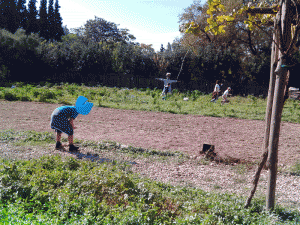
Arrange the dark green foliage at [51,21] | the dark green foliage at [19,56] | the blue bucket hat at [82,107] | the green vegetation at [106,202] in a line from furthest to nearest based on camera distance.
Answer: the dark green foliage at [51,21], the dark green foliage at [19,56], the blue bucket hat at [82,107], the green vegetation at [106,202]

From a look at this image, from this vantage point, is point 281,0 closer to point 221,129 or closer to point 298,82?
point 221,129

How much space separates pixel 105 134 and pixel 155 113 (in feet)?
14.0

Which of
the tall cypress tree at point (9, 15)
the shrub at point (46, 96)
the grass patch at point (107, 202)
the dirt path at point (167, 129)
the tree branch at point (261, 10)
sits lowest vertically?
the grass patch at point (107, 202)

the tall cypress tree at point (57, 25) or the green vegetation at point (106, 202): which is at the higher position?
the tall cypress tree at point (57, 25)

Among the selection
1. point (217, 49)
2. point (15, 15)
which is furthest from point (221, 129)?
point (15, 15)

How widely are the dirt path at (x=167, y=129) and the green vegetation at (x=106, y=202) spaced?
299 centimetres

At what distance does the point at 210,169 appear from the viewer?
581 cm

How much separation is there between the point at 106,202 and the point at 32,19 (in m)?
45.6

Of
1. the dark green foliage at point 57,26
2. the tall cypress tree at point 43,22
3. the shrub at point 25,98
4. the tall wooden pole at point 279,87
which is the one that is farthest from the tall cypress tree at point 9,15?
the tall wooden pole at point 279,87

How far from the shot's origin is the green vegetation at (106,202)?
10.0 ft

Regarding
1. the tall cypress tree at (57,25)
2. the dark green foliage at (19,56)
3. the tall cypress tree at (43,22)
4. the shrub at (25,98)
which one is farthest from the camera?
the tall cypress tree at (57,25)

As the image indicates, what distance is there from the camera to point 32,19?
140 feet

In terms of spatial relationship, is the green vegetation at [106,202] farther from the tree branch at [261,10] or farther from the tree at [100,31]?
the tree at [100,31]

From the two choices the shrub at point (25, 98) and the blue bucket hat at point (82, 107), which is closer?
the blue bucket hat at point (82, 107)
